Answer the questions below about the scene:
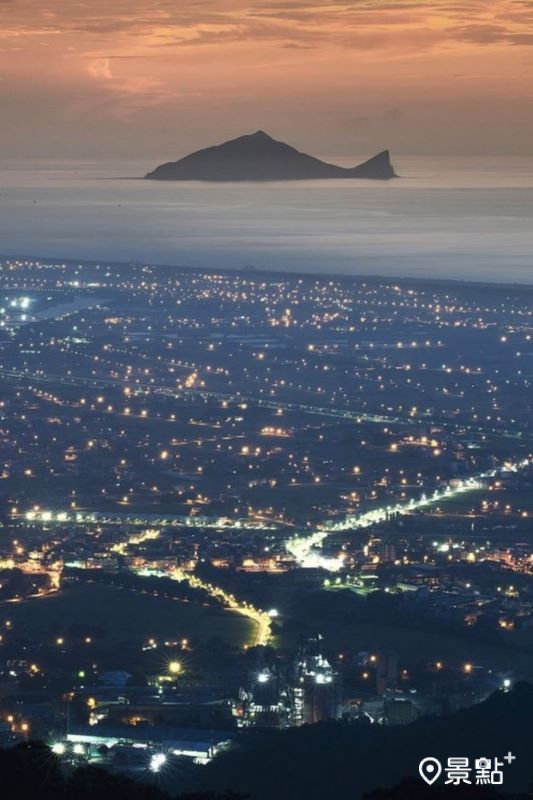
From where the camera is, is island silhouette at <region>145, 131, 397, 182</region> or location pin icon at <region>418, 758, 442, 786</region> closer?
location pin icon at <region>418, 758, 442, 786</region>

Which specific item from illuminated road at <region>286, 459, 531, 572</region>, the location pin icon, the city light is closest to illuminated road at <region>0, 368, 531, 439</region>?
illuminated road at <region>286, 459, 531, 572</region>

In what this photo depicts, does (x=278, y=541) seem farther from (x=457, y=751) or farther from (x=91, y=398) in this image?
(x=91, y=398)

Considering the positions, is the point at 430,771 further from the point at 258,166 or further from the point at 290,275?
the point at 258,166

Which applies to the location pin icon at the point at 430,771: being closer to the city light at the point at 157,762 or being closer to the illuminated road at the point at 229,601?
the city light at the point at 157,762

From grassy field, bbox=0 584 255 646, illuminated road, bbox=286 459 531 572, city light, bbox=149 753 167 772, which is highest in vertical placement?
illuminated road, bbox=286 459 531 572

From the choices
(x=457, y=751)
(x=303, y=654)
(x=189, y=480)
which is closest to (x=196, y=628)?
(x=303, y=654)

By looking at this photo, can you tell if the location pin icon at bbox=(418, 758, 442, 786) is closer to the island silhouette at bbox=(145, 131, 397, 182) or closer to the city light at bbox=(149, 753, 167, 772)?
the city light at bbox=(149, 753, 167, 772)

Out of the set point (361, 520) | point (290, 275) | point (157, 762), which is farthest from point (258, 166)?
point (157, 762)
